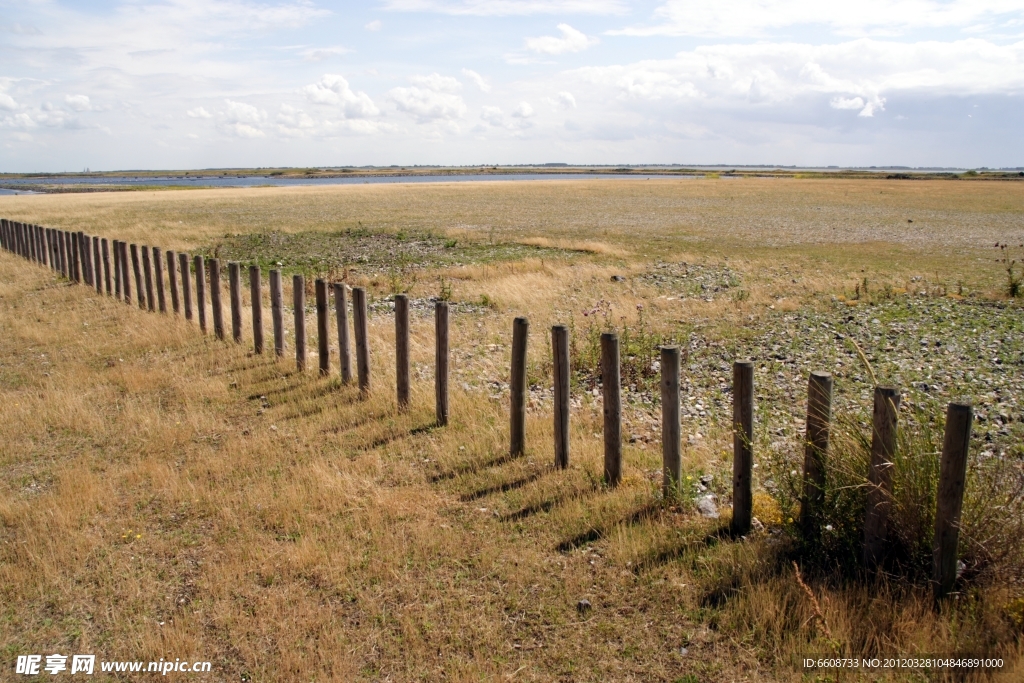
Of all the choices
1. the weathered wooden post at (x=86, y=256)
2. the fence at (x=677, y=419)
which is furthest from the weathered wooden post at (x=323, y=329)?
the weathered wooden post at (x=86, y=256)

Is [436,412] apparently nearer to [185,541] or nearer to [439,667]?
[185,541]

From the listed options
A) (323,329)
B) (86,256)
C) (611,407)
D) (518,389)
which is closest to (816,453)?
(611,407)

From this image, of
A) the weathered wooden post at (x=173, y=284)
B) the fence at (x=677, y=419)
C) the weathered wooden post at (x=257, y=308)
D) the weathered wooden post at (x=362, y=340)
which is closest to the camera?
the fence at (x=677, y=419)

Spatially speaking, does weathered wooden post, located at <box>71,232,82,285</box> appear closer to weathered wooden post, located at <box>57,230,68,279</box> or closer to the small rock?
weathered wooden post, located at <box>57,230,68,279</box>

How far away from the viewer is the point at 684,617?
4.58 m

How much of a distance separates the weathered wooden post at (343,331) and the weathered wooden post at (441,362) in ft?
5.92

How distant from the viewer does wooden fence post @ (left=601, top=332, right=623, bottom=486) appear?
6191mm

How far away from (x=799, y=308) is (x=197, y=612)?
14970mm

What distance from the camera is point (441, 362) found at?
26.2 ft

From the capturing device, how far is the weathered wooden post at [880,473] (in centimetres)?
462

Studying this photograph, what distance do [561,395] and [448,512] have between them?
1504 mm

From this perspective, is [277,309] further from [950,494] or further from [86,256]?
[86,256]

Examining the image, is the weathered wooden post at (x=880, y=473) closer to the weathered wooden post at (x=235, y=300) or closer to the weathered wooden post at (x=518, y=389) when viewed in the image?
the weathered wooden post at (x=518, y=389)

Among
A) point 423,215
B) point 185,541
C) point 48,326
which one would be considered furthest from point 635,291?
point 423,215
